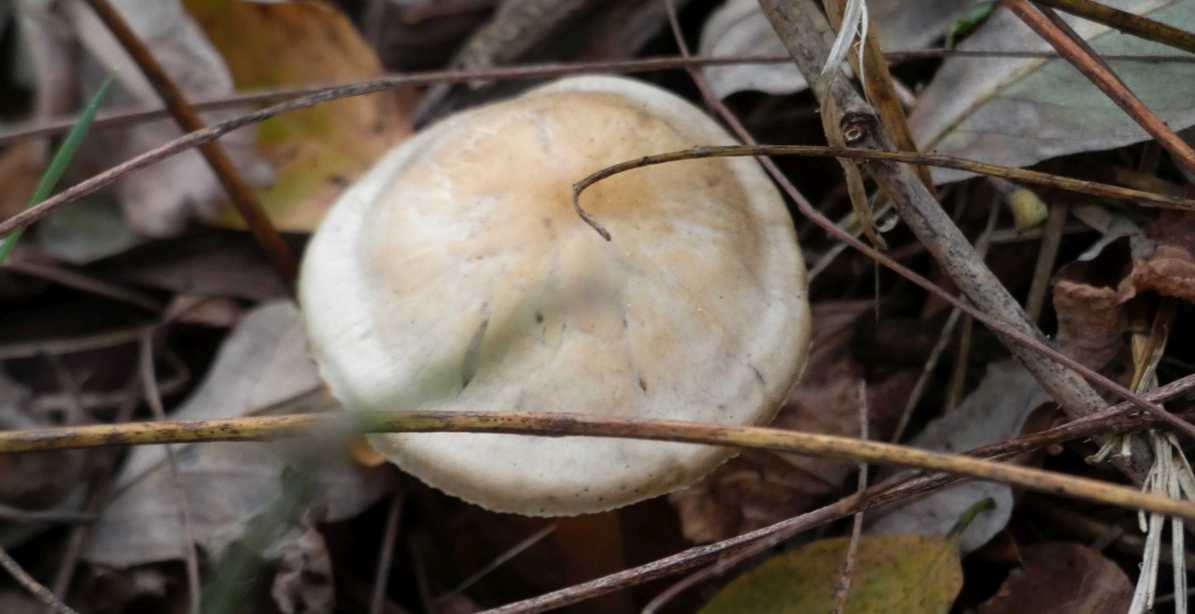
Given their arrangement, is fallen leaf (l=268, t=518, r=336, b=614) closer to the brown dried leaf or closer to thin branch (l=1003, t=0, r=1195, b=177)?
the brown dried leaf

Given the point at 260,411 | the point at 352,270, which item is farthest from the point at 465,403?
the point at 260,411

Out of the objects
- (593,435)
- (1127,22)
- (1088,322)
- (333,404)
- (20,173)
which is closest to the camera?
(593,435)

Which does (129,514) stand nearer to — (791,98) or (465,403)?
(465,403)

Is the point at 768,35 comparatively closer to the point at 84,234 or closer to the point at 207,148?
the point at 207,148

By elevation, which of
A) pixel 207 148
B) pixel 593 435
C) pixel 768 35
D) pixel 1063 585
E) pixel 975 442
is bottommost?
pixel 1063 585

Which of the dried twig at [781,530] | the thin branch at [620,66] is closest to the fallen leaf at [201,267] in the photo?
the thin branch at [620,66]

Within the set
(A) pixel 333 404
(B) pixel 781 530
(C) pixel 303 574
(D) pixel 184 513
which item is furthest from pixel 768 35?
(D) pixel 184 513
